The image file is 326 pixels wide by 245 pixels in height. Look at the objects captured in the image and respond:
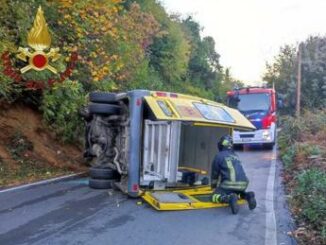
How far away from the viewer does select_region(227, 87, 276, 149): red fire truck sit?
18.7 metres

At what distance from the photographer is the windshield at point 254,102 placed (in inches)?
763

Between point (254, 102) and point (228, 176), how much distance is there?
39.3ft

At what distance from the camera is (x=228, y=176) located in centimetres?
806

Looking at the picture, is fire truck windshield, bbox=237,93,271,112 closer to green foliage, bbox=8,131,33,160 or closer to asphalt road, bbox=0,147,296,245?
asphalt road, bbox=0,147,296,245

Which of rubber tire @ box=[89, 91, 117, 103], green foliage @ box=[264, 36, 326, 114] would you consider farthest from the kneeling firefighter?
green foliage @ box=[264, 36, 326, 114]

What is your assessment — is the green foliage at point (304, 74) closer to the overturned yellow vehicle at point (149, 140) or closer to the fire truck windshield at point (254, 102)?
the fire truck windshield at point (254, 102)

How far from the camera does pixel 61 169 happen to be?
11.5 meters

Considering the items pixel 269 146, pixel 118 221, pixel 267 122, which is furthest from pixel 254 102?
pixel 118 221

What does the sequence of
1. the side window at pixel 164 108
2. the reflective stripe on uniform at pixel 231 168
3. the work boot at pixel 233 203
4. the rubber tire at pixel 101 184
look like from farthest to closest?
the rubber tire at pixel 101 184, the reflective stripe on uniform at pixel 231 168, the side window at pixel 164 108, the work boot at pixel 233 203

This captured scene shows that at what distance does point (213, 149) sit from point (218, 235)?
15.1 ft

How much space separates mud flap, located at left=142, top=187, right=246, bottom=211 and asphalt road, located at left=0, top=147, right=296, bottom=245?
0.16 m

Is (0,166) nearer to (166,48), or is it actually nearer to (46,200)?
(46,200)

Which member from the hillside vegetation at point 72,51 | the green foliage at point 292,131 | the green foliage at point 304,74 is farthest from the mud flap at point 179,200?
the green foliage at point 304,74

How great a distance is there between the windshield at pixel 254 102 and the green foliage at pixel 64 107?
8676 mm
